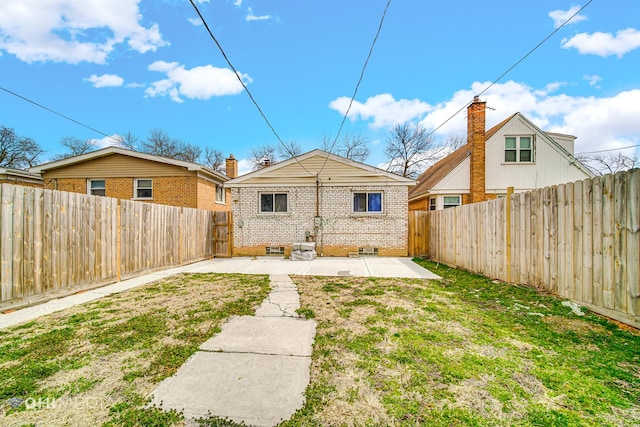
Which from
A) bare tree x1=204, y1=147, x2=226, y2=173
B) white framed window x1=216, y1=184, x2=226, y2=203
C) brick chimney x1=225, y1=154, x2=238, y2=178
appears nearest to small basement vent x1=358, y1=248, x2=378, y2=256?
Result: white framed window x1=216, y1=184, x2=226, y2=203

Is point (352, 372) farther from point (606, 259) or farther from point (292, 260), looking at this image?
point (292, 260)

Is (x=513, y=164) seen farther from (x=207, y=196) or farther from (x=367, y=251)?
(x=207, y=196)

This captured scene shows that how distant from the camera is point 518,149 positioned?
13.8m

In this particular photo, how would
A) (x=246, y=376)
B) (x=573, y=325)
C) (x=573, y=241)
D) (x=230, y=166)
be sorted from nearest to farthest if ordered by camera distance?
1. (x=246, y=376)
2. (x=573, y=325)
3. (x=573, y=241)
4. (x=230, y=166)

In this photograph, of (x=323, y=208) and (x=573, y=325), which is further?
(x=323, y=208)

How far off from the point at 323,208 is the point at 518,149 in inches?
395

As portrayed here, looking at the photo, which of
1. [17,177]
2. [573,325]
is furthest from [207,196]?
[573,325]

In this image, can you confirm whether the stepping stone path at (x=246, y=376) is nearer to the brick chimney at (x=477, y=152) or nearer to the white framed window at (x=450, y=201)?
the white framed window at (x=450, y=201)

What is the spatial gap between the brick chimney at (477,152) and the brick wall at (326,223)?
4002mm

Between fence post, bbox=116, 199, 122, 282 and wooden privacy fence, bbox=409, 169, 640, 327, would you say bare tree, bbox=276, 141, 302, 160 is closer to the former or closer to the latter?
fence post, bbox=116, 199, 122, 282

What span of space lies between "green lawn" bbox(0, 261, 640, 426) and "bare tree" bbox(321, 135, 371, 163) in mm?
24729

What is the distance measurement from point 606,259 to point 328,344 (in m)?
3.86

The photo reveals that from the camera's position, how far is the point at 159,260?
8398 millimetres

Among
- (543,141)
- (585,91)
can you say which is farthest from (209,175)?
(585,91)
